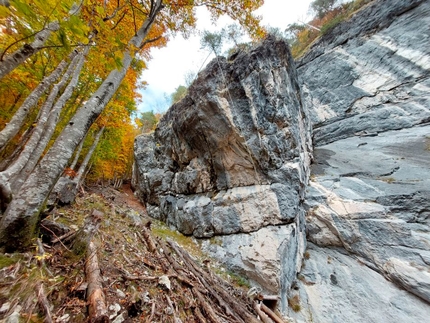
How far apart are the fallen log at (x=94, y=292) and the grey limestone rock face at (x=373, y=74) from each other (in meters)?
12.5

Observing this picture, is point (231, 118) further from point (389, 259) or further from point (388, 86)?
point (388, 86)

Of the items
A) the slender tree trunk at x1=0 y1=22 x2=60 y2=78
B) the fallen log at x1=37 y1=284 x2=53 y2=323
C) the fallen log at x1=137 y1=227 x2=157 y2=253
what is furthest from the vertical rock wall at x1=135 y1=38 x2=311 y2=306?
the slender tree trunk at x1=0 y1=22 x2=60 y2=78

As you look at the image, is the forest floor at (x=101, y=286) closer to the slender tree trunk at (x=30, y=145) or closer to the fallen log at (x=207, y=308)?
the fallen log at (x=207, y=308)

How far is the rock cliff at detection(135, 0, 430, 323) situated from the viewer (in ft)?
16.7

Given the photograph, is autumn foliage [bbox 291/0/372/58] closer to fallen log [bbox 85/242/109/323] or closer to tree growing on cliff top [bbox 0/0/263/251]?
tree growing on cliff top [bbox 0/0/263/251]

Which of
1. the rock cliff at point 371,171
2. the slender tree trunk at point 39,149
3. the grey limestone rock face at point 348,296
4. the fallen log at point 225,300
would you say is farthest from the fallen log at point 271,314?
the slender tree trunk at point 39,149

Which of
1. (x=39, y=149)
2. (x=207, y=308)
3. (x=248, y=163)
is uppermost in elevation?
(x=248, y=163)

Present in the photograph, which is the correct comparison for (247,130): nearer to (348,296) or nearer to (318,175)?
(318,175)

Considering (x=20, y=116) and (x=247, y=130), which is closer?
(x=20, y=116)

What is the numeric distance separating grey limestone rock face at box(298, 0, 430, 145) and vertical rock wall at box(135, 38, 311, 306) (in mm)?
4328

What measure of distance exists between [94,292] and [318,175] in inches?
351

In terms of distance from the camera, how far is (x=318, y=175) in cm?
819

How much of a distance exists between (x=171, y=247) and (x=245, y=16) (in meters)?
7.64

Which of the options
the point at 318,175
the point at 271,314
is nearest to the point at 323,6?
the point at 318,175
